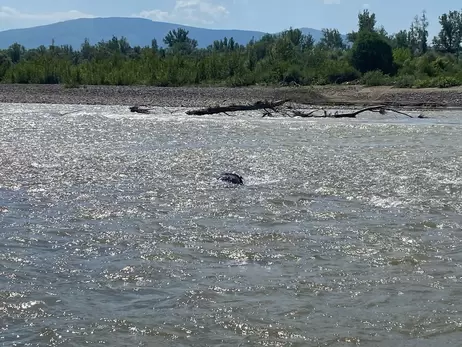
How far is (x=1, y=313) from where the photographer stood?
7.66 metres

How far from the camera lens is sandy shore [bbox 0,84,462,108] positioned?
146 ft

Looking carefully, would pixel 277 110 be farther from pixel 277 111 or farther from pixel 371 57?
pixel 371 57

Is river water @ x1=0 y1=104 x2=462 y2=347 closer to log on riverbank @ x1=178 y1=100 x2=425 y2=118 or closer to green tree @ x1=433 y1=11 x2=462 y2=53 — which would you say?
log on riverbank @ x1=178 y1=100 x2=425 y2=118

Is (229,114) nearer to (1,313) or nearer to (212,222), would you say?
(212,222)

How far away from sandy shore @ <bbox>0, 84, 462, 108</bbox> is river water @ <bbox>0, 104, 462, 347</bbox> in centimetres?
2407

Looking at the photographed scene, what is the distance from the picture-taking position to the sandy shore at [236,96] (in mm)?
44375

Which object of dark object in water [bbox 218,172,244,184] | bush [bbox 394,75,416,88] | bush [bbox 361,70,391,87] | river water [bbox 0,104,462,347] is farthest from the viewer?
bush [bbox 361,70,391,87]

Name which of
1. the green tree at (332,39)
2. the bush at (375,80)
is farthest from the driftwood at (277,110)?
the green tree at (332,39)

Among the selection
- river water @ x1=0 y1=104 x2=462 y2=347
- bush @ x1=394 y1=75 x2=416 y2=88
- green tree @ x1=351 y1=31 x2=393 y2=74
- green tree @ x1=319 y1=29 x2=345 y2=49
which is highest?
green tree @ x1=319 y1=29 x2=345 y2=49

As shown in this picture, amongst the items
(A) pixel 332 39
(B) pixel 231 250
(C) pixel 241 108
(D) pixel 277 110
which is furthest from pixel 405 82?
(A) pixel 332 39

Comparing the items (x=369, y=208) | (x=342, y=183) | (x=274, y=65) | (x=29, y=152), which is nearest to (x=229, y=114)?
(x=29, y=152)

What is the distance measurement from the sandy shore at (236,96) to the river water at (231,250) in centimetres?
2407

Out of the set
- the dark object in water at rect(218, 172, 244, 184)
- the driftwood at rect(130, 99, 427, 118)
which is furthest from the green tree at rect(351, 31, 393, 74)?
the dark object in water at rect(218, 172, 244, 184)

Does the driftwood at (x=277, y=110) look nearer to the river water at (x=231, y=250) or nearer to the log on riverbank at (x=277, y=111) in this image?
the log on riverbank at (x=277, y=111)
